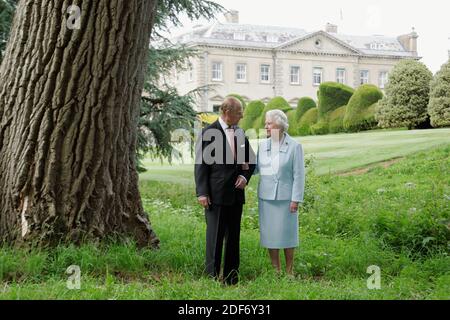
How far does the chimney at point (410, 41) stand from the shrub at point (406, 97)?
0.42 meters

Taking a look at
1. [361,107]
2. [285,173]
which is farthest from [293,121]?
[285,173]

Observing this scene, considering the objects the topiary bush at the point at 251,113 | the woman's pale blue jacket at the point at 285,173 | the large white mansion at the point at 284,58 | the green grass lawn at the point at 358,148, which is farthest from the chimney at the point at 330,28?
the woman's pale blue jacket at the point at 285,173

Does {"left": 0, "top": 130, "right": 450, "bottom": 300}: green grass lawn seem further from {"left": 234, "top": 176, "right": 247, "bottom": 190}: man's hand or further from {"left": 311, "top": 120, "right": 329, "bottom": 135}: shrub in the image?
{"left": 311, "top": 120, "right": 329, "bottom": 135}: shrub

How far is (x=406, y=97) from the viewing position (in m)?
12.9

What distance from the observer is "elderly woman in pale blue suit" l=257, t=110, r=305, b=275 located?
5047 millimetres

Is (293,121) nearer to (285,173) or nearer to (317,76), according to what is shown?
(317,76)

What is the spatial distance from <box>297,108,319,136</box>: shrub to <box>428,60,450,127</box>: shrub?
113 inches

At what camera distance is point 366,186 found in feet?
35.1

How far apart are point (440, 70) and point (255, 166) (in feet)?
28.3

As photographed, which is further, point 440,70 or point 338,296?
point 440,70
